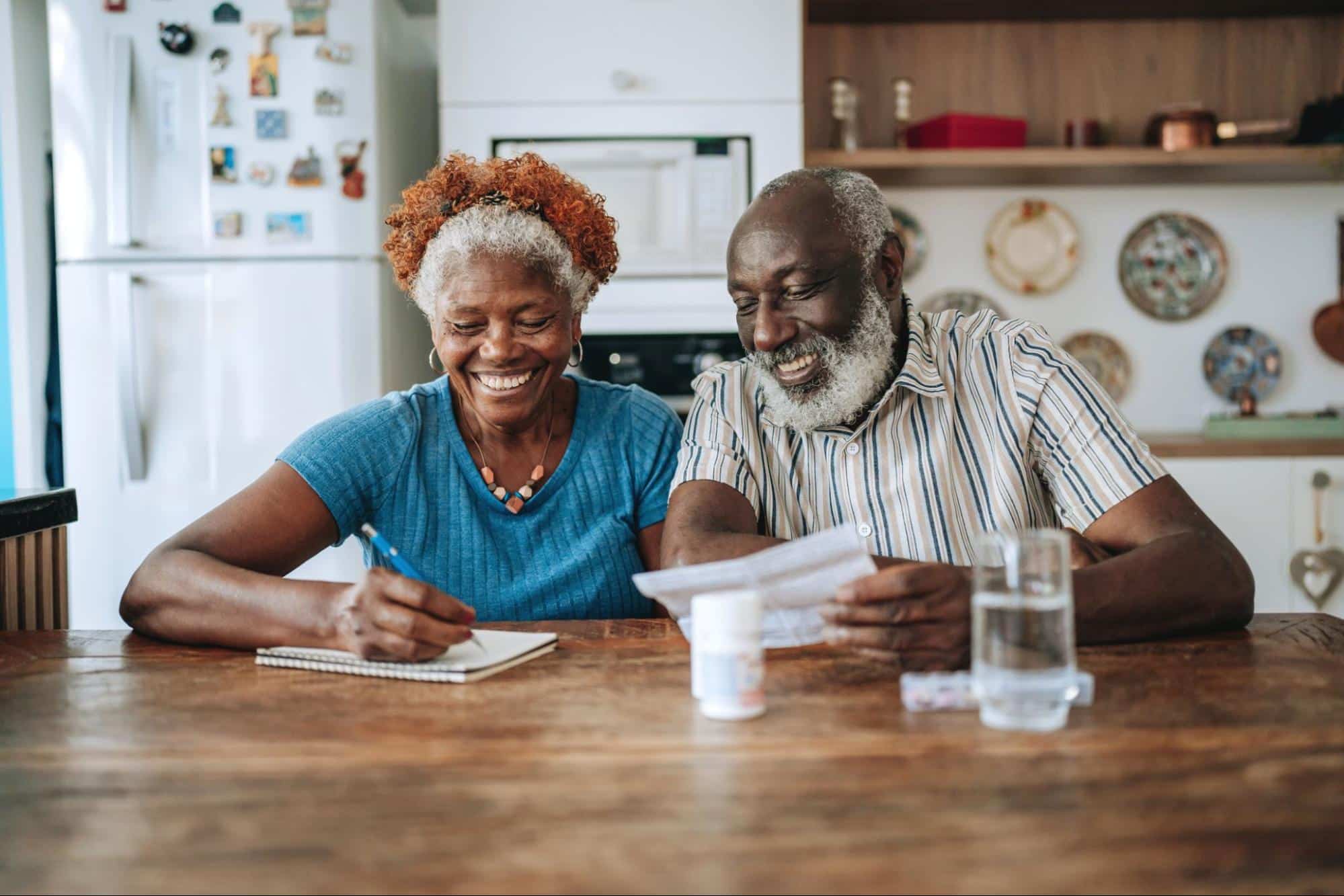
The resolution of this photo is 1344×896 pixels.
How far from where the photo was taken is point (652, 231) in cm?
311

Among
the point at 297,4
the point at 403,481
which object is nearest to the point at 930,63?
the point at 297,4

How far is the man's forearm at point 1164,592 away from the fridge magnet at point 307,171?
2285 mm

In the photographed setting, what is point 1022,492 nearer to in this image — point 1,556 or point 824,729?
point 824,729

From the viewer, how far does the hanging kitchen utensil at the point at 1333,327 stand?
364 cm

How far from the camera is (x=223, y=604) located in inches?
51.9

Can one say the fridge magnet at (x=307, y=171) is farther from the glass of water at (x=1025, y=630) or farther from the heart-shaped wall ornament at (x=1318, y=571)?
the heart-shaped wall ornament at (x=1318, y=571)

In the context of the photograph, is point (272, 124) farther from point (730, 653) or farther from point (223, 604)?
point (730, 653)

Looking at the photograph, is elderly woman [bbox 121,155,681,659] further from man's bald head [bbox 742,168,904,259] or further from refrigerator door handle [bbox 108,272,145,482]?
refrigerator door handle [bbox 108,272,145,482]

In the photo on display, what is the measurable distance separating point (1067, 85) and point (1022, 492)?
2.42 meters

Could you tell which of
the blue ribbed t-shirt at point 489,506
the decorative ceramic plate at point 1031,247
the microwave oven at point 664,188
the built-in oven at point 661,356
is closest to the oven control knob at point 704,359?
the built-in oven at point 661,356

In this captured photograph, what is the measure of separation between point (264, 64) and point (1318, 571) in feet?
10.3

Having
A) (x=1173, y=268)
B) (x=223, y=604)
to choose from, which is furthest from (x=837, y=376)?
(x=1173, y=268)

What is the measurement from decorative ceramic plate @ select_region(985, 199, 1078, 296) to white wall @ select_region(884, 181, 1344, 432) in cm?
3

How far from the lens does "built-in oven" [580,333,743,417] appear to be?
312 centimetres
